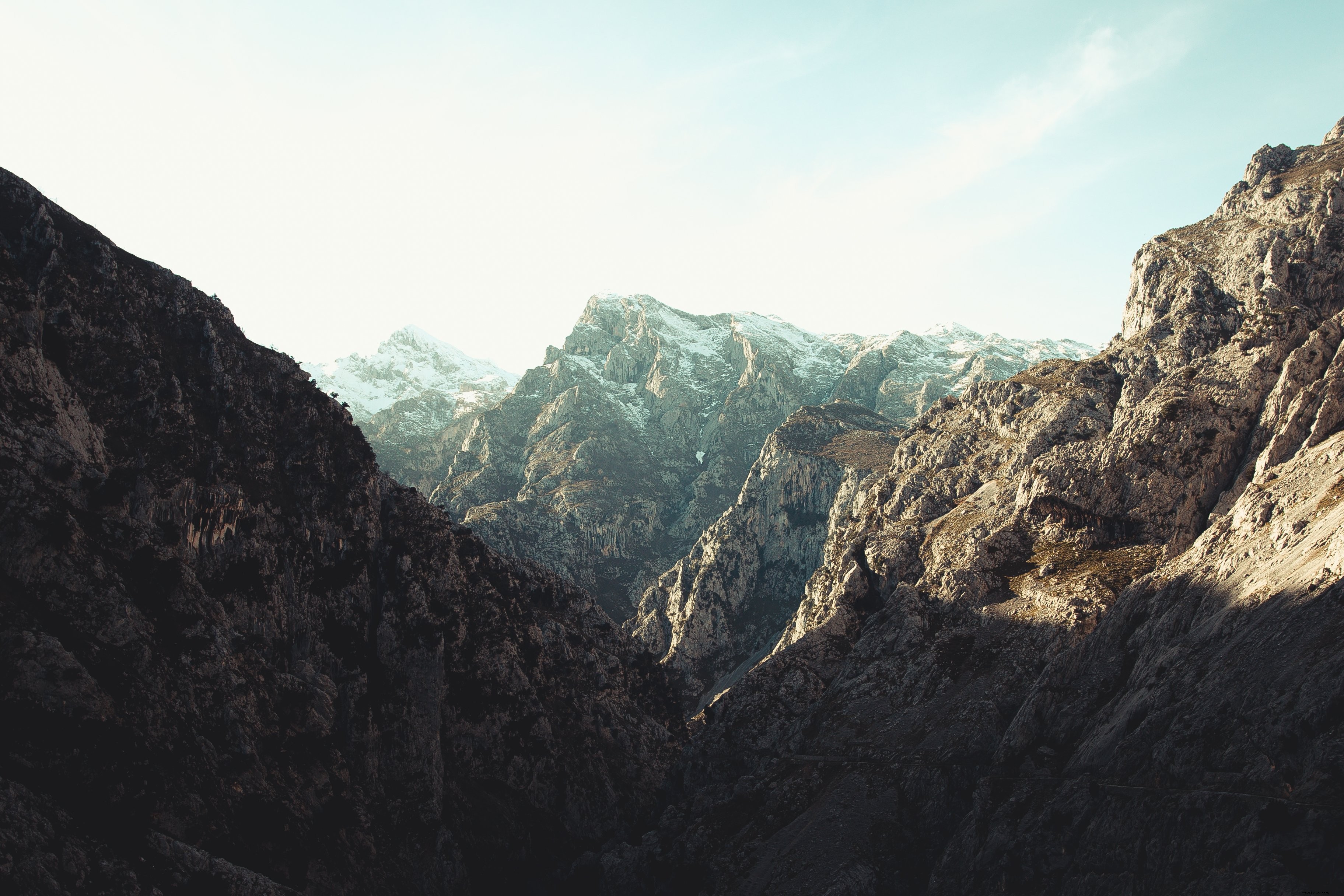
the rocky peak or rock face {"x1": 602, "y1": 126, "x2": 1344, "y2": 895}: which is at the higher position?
the rocky peak

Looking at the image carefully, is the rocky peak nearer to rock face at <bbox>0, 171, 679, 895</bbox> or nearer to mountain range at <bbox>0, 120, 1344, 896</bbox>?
mountain range at <bbox>0, 120, 1344, 896</bbox>

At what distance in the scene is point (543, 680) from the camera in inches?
4688

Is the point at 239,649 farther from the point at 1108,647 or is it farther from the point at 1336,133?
the point at 1336,133

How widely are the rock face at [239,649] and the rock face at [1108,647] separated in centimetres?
1916

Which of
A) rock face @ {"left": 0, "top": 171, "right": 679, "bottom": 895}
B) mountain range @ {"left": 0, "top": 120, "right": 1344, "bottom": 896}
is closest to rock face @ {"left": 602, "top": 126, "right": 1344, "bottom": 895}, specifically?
mountain range @ {"left": 0, "top": 120, "right": 1344, "bottom": 896}

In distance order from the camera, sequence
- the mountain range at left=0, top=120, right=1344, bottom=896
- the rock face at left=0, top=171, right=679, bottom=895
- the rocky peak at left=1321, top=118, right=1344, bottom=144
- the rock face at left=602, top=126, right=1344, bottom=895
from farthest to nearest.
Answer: the rocky peak at left=1321, top=118, right=1344, bottom=144 → the rock face at left=0, top=171, right=679, bottom=895 → the mountain range at left=0, top=120, right=1344, bottom=896 → the rock face at left=602, top=126, right=1344, bottom=895

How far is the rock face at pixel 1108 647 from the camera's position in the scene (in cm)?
5262

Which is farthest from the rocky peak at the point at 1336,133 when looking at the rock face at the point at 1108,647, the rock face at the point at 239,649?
the rock face at the point at 239,649

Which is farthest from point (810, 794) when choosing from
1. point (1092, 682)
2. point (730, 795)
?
point (1092, 682)

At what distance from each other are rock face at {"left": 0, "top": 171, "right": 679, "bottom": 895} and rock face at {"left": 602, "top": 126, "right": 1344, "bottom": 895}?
19164 millimetres

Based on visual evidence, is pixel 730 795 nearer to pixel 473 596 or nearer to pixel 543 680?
pixel 543 680

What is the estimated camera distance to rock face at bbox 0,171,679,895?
5534cm

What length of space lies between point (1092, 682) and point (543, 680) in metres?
74.6

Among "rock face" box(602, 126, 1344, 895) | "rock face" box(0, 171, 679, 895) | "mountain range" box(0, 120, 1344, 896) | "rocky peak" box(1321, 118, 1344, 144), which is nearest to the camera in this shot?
"rock face" box(602, 126, 1344, 895)
